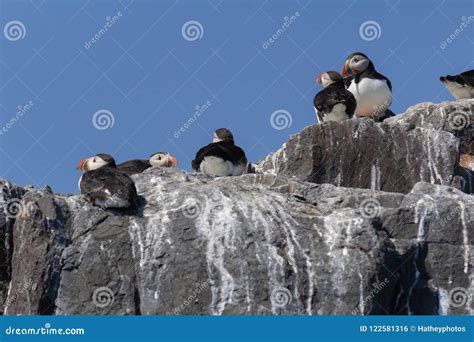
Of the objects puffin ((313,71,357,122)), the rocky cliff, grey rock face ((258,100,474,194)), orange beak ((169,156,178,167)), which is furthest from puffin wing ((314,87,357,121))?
the rocky cliff

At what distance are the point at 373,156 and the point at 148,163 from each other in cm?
373

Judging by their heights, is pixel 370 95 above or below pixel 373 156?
above

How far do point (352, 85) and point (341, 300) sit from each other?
7271mm

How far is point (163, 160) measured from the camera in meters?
19.7

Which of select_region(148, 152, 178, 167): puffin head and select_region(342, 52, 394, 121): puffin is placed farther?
select_region(342, 52, 394, 121): puffin

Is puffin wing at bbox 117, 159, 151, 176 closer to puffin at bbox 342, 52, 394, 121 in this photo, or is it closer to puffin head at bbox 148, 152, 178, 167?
puffin head at bbox 148, 152, 178, 167

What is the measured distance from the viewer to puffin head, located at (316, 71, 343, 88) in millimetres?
20894

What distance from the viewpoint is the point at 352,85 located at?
2081 centimetres

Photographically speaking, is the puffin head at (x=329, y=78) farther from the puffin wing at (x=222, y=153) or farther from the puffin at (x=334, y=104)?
the puffin wing at (x=222, y=153)

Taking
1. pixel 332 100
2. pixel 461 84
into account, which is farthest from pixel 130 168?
pixel 461 84

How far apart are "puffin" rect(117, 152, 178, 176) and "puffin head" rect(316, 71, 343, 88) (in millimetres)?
3111

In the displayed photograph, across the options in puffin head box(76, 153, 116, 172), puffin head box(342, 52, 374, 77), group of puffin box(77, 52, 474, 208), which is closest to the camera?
group of puffin box(77, 52, 474, 208)

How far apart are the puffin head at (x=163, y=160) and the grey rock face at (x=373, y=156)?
7.49ft

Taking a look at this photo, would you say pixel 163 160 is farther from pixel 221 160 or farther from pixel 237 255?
pixel 237 255
